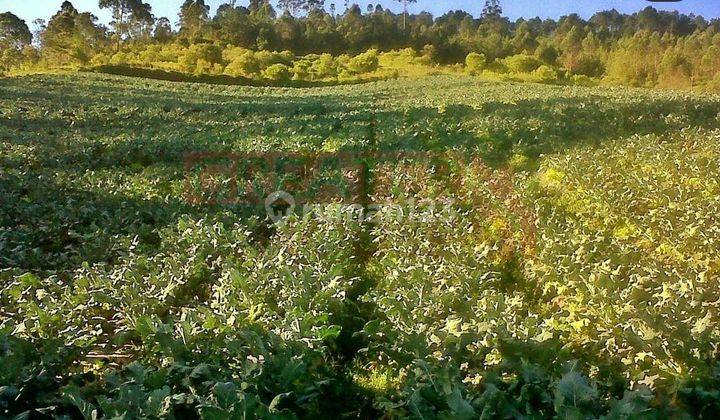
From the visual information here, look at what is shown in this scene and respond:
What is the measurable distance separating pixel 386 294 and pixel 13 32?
6573cm

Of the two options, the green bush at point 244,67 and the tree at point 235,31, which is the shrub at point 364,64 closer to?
the green bush at point 244,67

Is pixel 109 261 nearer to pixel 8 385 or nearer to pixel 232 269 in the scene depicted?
pixel 232 269

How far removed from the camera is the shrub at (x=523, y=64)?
164 ft

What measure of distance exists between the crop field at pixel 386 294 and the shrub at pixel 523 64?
136 feet

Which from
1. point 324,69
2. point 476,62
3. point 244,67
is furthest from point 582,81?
point 244,67

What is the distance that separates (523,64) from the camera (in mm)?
50312

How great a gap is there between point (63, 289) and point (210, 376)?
2.38 m

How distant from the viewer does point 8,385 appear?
3.59 metres

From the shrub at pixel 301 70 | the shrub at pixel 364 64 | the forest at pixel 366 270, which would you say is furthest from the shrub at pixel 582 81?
the forest at pixel 366 270

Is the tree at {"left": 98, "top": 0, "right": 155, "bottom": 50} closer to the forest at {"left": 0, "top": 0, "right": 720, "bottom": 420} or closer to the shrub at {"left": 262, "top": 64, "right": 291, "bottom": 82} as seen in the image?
the shrub at {"left": 262, "top": 64, "right": 291, "bottom": 82}

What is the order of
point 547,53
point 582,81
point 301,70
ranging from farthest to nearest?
point 547,53
point 301,70
point 582,81

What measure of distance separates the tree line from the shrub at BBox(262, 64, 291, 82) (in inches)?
184

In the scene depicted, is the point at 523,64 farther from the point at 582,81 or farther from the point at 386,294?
the point at 386,294

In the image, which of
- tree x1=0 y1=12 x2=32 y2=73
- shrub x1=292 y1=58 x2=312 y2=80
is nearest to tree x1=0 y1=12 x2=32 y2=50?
tree x1=0 y1=12 x2=32 y2=73
